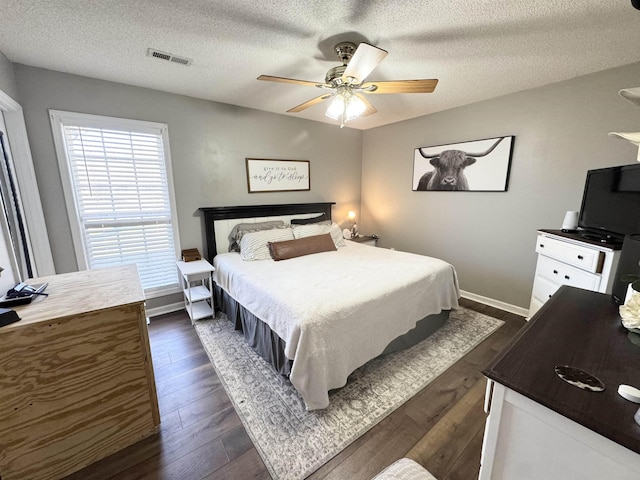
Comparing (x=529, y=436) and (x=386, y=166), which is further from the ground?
(x=386, y=166)

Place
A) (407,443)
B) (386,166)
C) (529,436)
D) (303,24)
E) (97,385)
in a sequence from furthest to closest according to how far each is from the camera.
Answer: (386,166)
(303,24)
(407,443)
(97,385)
(529,436)

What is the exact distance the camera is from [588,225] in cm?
219

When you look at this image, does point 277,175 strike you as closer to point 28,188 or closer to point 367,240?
point 367,240

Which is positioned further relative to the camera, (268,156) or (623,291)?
(268,156)

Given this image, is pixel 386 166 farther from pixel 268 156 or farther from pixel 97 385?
pixel 97 385

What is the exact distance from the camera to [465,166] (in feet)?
10.6

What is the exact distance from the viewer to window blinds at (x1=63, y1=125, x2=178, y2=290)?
2467 mm

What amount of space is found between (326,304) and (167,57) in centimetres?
232

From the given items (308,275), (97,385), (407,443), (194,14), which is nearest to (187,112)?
(194,14)

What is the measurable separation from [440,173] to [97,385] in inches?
154

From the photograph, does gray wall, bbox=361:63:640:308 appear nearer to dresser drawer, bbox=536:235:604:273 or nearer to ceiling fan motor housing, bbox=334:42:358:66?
dresser drawer, bbox=536:235:604:273

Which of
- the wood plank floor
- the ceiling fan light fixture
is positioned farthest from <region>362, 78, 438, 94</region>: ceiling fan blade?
the wood plank floor

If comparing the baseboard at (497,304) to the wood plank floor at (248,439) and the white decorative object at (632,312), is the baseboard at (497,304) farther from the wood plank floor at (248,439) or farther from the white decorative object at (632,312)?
the white decorative object at (632,312)

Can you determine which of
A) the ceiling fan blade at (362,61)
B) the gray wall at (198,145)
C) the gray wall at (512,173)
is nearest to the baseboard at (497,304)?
the gray wall at (512,173)
